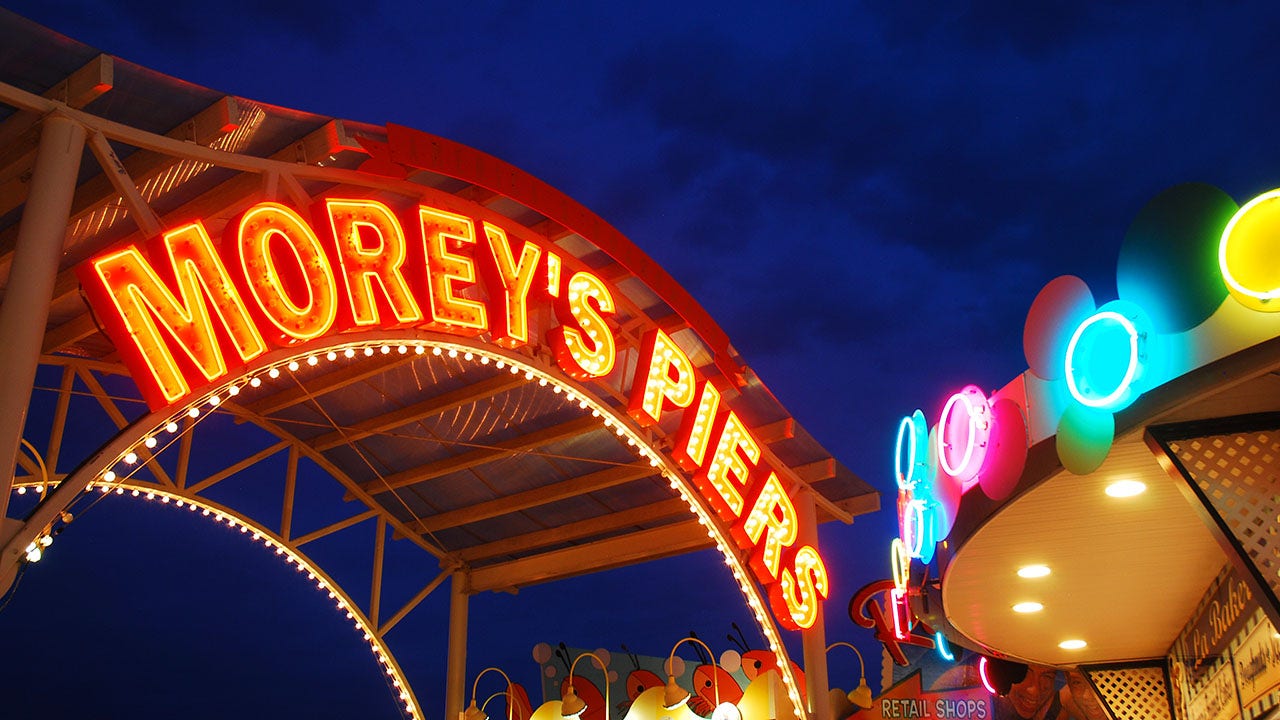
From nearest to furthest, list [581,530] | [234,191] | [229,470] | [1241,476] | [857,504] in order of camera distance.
Answer: [1241,476] → [234,191] → [229,470] → [857,504] → [581,530]

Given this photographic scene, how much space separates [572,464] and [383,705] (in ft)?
119

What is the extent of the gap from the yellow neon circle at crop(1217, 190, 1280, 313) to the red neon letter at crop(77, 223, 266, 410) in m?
7.02

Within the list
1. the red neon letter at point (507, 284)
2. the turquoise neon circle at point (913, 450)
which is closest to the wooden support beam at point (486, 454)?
the red neon letter at point (507, 284)

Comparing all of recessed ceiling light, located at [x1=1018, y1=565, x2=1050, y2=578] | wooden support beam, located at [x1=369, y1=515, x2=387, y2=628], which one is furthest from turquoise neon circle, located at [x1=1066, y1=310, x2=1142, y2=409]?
wooden support beam, located at [x1=369, y1=515, x2=387, y2=628]

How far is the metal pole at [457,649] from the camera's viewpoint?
18750mm

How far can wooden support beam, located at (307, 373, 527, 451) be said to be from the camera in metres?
16.0

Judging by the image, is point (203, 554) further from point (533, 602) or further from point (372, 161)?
point (372, 161)

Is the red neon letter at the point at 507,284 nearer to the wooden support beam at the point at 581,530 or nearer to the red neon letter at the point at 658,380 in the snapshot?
the red neon letter at the point at 658,380

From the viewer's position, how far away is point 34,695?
33750 mm

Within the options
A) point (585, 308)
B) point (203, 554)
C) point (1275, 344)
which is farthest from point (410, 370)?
point (203, 554)

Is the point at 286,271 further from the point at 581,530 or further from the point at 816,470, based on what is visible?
the point at 581,530

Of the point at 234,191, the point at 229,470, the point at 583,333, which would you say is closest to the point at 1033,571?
the point at 583,333

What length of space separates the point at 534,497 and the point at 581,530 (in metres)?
1.36

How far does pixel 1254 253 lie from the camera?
14.7ft
